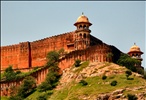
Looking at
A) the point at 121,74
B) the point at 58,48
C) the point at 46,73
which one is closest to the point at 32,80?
the point at 46,73

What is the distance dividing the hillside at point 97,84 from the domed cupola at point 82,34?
476cm

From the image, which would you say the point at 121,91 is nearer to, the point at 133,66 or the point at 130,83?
the point at 130,83

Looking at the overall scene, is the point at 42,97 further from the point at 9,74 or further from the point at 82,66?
the point at 9,74

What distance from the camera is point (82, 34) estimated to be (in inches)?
3533

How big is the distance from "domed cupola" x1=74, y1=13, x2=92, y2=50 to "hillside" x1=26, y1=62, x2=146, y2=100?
15.6 ft

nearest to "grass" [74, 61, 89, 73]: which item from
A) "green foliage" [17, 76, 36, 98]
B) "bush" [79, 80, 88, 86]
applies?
"bush" [79, 80, 88, 86]

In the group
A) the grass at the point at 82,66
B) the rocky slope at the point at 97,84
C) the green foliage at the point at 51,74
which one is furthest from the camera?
the green foliage at the point at 51,74

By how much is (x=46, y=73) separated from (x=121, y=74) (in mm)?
13388

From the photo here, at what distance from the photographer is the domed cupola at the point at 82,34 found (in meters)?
89.6

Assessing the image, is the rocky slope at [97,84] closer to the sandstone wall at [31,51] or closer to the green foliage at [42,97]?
the green foliage at [42,97]

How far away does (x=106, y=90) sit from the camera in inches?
2992

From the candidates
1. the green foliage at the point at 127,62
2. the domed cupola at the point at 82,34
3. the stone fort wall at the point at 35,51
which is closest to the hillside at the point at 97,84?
the stone fort wall at the point at 35,51

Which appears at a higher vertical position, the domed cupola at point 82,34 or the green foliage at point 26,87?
the domed cupola at point 82,34

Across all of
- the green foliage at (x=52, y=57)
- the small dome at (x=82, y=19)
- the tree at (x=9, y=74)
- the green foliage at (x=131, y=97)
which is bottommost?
the green foliage at (x=131, y=97)
